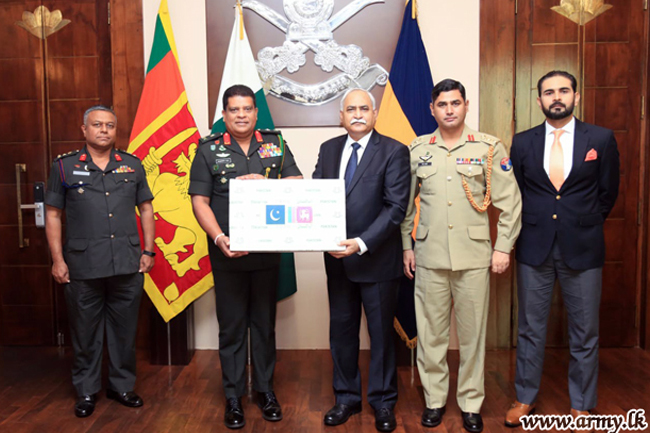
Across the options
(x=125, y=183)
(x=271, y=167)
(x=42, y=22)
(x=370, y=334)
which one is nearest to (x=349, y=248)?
(x=370, y=334)

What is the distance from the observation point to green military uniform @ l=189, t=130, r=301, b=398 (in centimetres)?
234

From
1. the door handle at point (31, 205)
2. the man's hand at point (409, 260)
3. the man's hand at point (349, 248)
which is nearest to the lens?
the man's hand at point (349, 248)

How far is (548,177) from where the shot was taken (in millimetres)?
2236

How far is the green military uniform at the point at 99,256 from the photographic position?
96.6 inches

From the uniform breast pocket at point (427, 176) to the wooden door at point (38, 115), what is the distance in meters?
2.26

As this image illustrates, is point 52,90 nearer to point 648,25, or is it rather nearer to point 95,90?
point 95,90

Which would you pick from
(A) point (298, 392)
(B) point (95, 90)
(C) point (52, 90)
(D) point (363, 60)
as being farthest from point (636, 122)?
(C) point (52, 90)

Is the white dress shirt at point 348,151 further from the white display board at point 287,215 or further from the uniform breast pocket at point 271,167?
the uniform breast pocket at point 271,167

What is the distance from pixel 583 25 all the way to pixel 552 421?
243 centimetres

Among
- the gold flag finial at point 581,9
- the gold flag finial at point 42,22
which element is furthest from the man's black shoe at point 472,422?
the gold flag finial at point 42,22

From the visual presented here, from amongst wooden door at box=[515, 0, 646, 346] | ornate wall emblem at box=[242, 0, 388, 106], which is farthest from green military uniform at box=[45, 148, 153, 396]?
wooden door at box=[515, 0, 646, 346]

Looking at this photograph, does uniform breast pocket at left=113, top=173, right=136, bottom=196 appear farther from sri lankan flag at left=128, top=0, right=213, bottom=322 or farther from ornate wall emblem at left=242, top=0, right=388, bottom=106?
ornate wall emblem at left=242, top=0, right=388, bottom=106

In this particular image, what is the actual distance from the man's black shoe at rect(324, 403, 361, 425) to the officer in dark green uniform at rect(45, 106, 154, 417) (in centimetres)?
98

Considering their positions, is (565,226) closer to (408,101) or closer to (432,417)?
(432,417)
